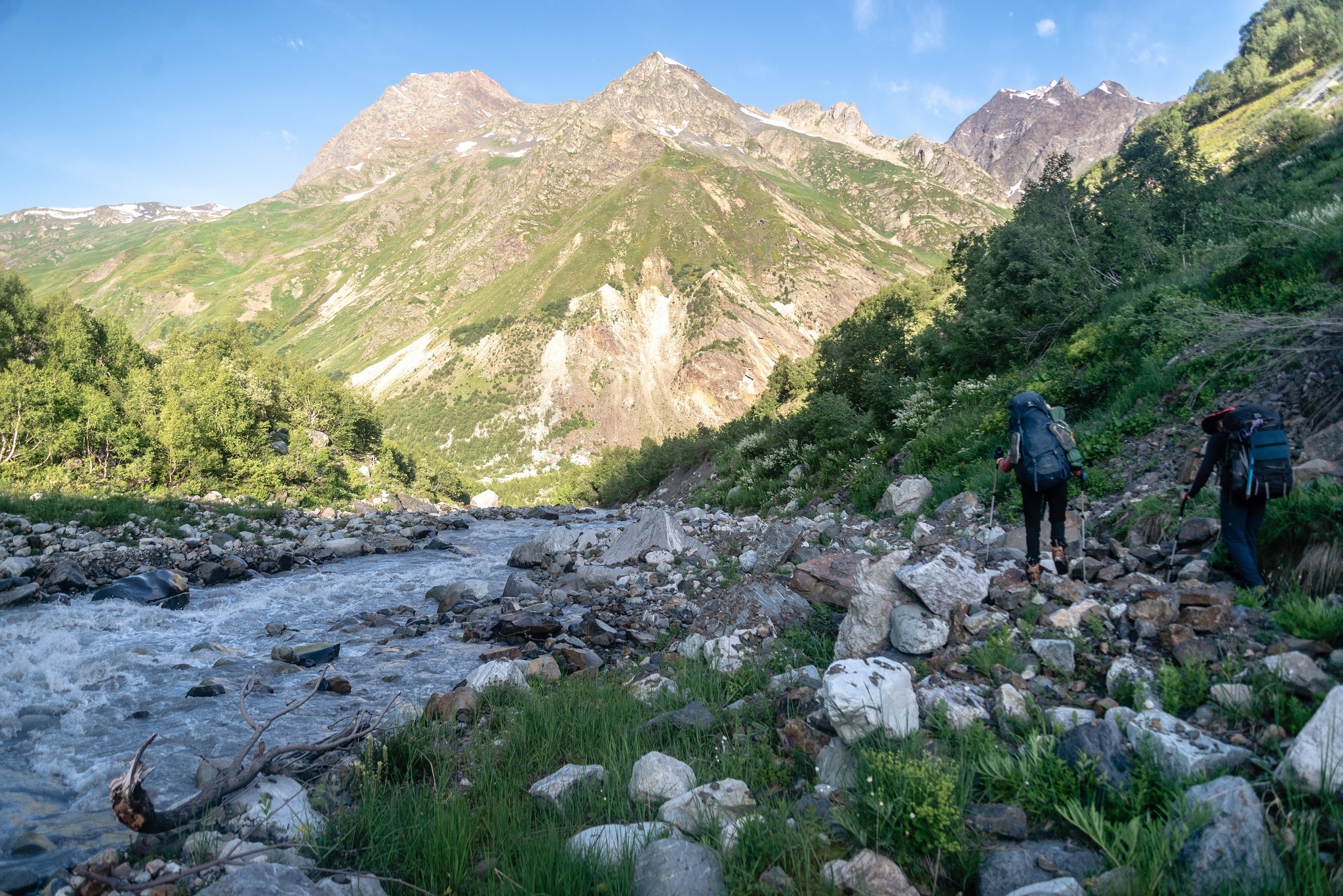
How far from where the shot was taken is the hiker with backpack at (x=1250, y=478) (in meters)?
4.96

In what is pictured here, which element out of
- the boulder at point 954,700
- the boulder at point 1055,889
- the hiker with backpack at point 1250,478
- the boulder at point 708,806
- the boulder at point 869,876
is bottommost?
the boulder at point 708,806

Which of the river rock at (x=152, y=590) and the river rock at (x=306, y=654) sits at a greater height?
the river rock at (x=152, y=590)

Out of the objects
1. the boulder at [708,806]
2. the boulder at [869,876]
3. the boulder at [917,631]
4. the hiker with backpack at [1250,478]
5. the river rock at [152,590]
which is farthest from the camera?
the river rock at [152,590]

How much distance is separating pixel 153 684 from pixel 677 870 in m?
8.15

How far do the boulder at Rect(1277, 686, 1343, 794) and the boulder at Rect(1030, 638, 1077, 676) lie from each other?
61.1 inches

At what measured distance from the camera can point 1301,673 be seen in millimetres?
3477

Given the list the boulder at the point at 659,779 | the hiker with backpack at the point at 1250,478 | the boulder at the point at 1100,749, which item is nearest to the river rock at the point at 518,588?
the boulder at the point at 659,779

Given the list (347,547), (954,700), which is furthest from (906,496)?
(347,547)

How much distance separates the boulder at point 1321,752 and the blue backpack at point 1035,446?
3711 mm

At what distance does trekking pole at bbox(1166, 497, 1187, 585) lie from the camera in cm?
541

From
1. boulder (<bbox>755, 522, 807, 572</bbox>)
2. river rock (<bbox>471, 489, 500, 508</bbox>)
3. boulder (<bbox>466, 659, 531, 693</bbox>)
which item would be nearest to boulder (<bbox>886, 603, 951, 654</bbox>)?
boulder (<bbox>466, 659, 531, 693</bbox>)

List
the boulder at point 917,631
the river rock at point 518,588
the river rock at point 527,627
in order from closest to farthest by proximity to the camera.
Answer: the boulder at point 917,631, the river rock at point 527,627, the river rock at point 518,588

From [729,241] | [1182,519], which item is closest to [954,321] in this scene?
[1182,519]

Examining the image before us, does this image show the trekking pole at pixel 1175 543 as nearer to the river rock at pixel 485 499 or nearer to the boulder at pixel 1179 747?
the boulder at pixel 1179 747
